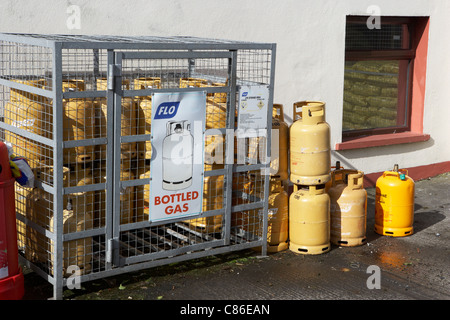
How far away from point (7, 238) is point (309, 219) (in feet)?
9.34

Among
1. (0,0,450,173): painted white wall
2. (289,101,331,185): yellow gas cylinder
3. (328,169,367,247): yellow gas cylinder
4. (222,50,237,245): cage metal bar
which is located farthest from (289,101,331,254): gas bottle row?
(0,0,450,173): painted white wall

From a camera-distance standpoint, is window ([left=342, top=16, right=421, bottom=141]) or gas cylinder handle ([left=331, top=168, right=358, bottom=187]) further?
window ([left=342, top=16, right=421, bottom=141])

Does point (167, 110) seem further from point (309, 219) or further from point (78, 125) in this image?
point (309, 219)

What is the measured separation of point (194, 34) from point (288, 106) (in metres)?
1.55

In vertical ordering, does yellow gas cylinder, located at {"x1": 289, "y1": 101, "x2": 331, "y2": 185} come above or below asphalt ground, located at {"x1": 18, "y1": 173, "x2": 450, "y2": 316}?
above

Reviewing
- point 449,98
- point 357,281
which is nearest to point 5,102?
point 357,281

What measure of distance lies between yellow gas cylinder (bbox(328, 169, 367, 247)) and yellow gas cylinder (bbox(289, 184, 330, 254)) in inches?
7.9

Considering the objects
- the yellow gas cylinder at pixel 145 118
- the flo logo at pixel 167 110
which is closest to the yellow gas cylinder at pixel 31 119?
the yellow gas cylinder at pixel 145 118

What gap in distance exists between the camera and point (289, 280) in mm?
5891

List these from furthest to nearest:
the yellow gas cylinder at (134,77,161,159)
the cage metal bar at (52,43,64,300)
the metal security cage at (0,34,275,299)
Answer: the yellow gas cylinder at (134,77,161,159)
the metal security cage at (0,34,275,299)
the cage metal bar at (52,43,64,300)

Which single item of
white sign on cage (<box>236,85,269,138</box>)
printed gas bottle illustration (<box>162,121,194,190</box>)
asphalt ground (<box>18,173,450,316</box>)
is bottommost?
asphalt ground (<box>18,173,450,316</box>)

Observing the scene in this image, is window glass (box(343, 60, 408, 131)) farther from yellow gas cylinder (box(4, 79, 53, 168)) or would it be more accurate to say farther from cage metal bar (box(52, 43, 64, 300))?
cage metal bar (box(52, 43, 64, 300))

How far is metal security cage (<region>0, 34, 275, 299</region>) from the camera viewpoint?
17.0 feet

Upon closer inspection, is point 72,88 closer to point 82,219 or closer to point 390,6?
point 82,219
